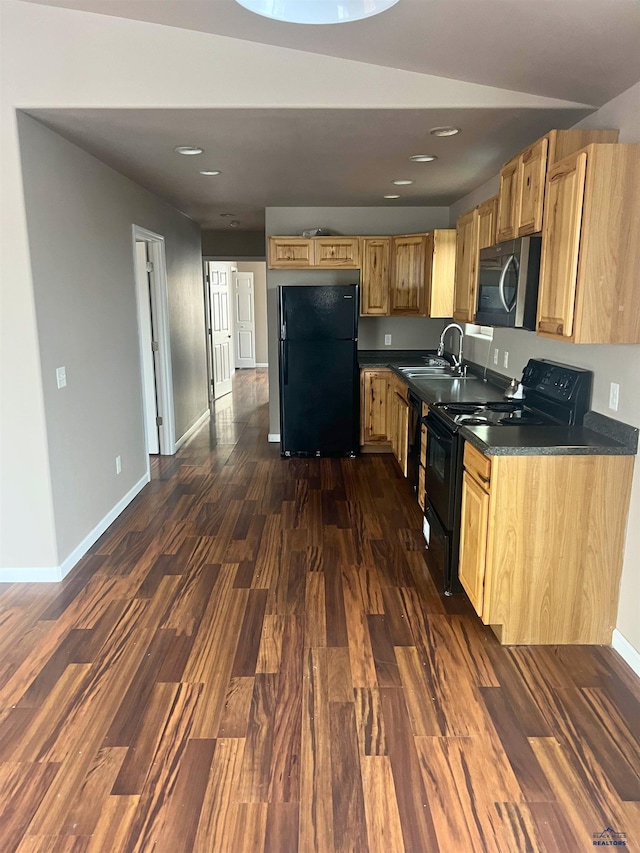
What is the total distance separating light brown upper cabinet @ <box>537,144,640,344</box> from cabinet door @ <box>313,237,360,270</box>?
3.22 metres

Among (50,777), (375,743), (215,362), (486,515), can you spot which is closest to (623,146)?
(486,515)

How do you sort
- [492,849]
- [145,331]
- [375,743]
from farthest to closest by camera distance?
[145,331], [375,743], [492,849]

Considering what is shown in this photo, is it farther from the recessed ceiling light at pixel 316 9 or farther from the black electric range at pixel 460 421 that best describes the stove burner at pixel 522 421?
the recessed ceiling light at pixel 316 9

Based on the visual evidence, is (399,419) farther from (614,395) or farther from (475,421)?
(614,395)

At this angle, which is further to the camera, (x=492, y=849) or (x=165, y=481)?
(x=165, y=481)

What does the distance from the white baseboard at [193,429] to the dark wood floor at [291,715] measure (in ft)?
8.49

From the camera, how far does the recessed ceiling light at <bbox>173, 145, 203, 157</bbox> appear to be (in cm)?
346

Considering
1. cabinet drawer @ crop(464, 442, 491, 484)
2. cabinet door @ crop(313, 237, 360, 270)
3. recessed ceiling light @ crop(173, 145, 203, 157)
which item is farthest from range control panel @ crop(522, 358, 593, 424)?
cabinet door @ crop(313, 237, 360, 270)

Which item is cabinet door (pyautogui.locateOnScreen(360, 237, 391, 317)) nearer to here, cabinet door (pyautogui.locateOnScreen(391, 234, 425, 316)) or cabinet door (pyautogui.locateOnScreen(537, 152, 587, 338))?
cabinet door (pyautogui.locateOnScreen(391, 234, 425, 316))

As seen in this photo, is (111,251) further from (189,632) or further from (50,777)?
(50,777)

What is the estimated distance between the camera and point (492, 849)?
5.43 feet

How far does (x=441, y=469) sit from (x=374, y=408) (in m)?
2.35

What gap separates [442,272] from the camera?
5.02 metres

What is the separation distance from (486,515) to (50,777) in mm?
1878
